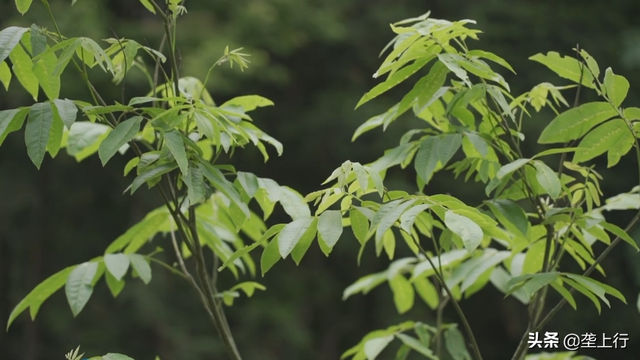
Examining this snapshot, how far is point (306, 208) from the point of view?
1.04 m

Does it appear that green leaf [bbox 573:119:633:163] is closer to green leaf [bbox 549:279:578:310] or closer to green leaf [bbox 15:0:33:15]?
green leaf [bbox 549:279:578:310]

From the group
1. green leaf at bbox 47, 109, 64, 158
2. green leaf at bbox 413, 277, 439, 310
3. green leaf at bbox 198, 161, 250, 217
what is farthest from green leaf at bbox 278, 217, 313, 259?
green leaf at bbox 413, 277, 439, 310

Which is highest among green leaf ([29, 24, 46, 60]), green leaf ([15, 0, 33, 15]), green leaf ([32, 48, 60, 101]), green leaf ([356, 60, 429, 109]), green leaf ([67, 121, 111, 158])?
green leaf ([15, 0, 33, 15])

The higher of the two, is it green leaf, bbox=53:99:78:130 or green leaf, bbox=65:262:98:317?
green leaf, bbox=53:99:78:130

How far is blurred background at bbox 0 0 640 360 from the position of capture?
18.5 feet

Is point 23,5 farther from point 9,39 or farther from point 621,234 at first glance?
point 621,234

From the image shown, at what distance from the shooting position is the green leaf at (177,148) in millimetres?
832

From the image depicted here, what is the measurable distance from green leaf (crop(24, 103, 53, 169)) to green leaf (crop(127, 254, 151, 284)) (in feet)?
1.06

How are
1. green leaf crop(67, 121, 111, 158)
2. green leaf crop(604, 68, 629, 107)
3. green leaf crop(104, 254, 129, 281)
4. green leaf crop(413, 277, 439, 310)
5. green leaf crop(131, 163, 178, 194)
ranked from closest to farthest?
green leaf crop(131, 163, 178, 194), green leaf crop(604, 68, 629, 107), green leaf crop(104, 254, 129, 281), green leaf crop(67, 121, 111, 158), green leaf crop(413, 277, 439, 310)

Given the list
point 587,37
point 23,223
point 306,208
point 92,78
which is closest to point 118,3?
point 92,78

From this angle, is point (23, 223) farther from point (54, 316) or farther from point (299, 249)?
point (299, 249)

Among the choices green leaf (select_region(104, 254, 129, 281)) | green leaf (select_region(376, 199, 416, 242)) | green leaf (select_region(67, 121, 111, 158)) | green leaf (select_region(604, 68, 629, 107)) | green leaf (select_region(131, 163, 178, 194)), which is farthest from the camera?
green leaf (select_region(67, 121, 111, 158))

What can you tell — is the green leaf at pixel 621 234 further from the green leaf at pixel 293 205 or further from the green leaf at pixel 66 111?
the green leaf at pixel 66 111

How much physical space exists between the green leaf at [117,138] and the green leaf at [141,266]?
0.31m
